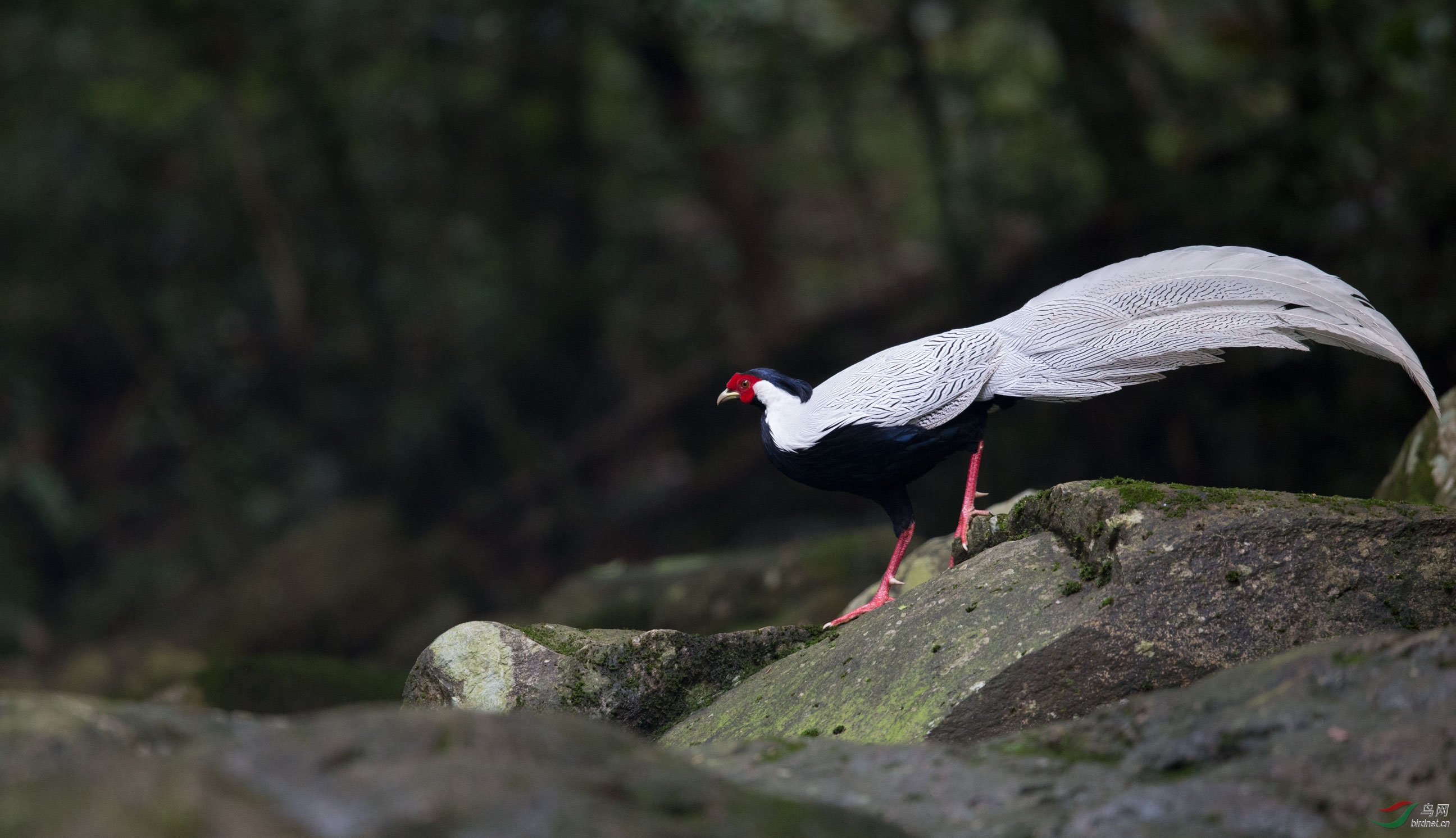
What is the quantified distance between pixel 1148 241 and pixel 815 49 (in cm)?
432

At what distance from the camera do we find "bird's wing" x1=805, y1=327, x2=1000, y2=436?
4.34 metres

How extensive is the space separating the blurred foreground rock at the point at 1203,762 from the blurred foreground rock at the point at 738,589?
13.4 ft

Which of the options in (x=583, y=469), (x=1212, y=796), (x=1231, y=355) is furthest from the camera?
(x=583, y=469)

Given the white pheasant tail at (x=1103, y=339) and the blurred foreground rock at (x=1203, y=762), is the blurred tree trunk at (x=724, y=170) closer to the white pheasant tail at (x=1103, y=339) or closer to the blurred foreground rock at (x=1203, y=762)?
the white pheasant tail at (x=1103, y=339)

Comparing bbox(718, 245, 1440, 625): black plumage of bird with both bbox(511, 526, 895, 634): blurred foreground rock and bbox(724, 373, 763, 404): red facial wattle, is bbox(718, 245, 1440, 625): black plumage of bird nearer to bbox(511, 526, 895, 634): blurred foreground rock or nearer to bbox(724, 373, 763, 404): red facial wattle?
bbox(724, 373, 763, 404): red facial wattle

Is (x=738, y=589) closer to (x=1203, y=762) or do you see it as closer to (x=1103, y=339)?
(x=1103, y=339)

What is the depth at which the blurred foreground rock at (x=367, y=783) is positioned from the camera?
1863 millimetres

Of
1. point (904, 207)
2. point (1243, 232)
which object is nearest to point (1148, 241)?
point (1243, 232)

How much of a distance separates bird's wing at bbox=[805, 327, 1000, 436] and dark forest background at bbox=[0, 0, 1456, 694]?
236 inches

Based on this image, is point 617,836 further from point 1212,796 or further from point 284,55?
point 284,55

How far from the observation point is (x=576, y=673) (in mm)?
4090

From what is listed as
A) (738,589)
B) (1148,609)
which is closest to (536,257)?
(738,589)

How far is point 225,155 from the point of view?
14883 mm

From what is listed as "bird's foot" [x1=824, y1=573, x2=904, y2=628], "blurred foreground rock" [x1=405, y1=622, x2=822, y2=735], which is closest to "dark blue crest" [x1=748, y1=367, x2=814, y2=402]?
"bird's foot" [x1=824, y1=573, x2=904, y2=628]
